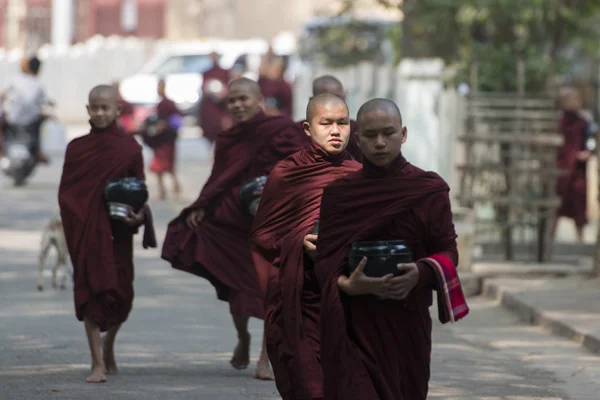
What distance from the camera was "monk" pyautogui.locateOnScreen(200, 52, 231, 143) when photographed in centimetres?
2467

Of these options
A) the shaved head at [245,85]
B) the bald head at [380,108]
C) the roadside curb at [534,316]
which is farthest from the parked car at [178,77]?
the bald head at [380,108]

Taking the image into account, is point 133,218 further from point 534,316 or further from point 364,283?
point 534,316

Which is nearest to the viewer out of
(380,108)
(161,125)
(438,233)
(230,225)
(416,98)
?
(438,233)

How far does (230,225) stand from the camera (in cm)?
898

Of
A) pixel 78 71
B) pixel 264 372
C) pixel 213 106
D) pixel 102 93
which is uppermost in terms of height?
pixel 102 93

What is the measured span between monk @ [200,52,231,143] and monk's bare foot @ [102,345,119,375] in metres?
15.7

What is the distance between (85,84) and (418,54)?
23.0 meters

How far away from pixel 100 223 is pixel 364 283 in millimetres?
3400

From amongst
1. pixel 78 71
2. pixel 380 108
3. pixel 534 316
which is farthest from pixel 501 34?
pixel 78 71

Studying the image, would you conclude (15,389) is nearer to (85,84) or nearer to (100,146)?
(100,146)

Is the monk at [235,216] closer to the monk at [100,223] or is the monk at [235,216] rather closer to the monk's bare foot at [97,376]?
the monk at [100,223]

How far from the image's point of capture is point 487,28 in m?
18.4

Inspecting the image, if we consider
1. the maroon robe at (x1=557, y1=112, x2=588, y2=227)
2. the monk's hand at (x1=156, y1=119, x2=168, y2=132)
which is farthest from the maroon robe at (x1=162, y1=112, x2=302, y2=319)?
the monk's hand at (x1=156, y1=119, x2=168, y2=132)

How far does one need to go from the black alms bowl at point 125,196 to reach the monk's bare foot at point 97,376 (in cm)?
84
